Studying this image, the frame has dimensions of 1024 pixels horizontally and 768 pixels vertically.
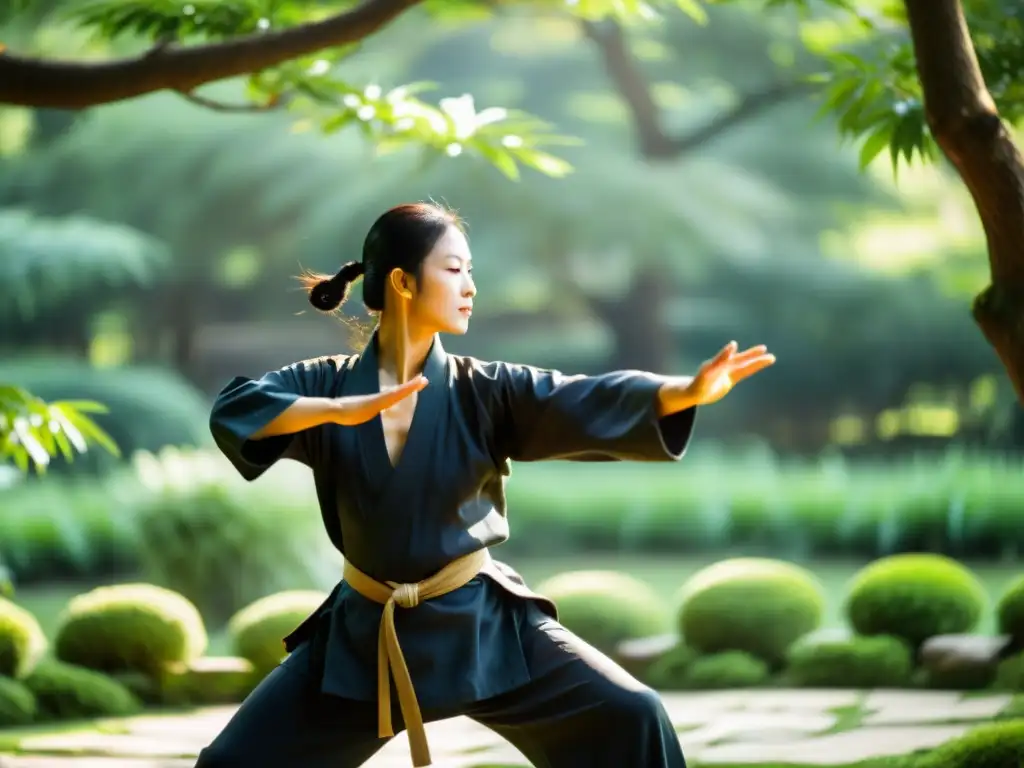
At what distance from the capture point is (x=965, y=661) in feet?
17.7

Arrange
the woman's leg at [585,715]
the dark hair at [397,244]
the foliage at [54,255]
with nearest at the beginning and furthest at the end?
the woman's leg at [585,715]
the dark hair at [397,244]
the foliage at [54,255]

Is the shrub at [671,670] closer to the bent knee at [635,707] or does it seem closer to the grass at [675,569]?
the grass at [675,569]

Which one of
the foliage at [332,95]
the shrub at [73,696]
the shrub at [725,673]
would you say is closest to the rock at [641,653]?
the shrub at [725,673]

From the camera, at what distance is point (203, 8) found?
4.04m

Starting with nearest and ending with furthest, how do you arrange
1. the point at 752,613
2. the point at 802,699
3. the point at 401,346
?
the point at 401,346 → the point at 802,699 → the point at 752,613

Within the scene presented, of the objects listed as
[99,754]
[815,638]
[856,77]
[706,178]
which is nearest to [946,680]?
[815,638]

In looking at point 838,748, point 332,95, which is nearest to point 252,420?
point 332,95

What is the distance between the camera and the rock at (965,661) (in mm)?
5375

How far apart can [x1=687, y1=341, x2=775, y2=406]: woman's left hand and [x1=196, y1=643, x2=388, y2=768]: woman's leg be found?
88cm

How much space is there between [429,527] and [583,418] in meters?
0.36

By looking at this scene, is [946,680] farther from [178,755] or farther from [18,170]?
[18,170]

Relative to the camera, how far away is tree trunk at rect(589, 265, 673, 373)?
46.5ft

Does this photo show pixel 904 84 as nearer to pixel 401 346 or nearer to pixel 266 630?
pixel 401 346

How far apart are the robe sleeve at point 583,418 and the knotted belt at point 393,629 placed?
0.25m
